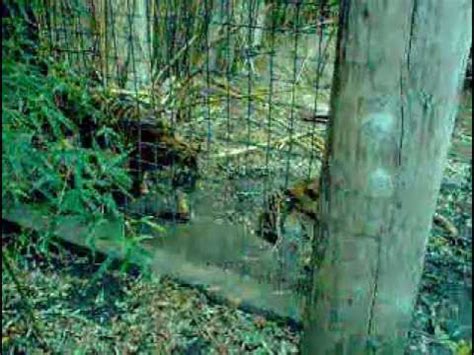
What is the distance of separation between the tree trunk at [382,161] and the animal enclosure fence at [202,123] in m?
0.56

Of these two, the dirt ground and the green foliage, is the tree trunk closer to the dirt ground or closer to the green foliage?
the dirt ground

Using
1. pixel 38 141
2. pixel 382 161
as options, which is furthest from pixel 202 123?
pixel 382 161

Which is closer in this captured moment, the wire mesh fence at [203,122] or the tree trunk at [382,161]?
the tree trunk at [382,161]

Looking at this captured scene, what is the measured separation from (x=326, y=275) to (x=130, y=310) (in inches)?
28.3

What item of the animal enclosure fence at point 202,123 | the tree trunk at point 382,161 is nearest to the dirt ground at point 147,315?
the animal enclosure fence at point 202,123

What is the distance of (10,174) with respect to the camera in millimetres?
1676

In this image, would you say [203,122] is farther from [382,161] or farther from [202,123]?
[382,161]

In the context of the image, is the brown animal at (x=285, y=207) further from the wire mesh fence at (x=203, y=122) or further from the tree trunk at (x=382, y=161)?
the tree trunk at (x=382, y=161)

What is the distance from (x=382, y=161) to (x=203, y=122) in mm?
1549

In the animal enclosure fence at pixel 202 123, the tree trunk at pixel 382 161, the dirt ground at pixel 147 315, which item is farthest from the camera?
the animal enclosure fence at pixel 202 123

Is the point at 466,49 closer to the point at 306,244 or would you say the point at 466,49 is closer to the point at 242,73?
the point at 306,244

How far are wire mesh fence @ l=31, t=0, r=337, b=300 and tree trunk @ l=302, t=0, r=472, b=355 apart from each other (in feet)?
1.87

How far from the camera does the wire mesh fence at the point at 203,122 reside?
2.45 m

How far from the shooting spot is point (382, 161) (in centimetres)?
154
